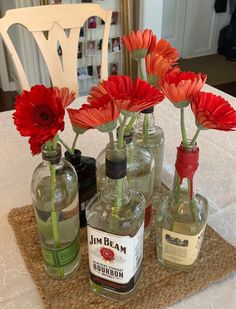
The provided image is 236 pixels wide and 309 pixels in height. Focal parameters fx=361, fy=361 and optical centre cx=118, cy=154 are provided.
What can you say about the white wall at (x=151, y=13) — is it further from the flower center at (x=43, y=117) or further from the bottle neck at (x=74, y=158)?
the flower center at (x=43, y=117)

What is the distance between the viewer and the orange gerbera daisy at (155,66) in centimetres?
56

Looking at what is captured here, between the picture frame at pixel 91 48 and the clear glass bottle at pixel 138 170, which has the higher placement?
the clear glass bottle at pixel 138 170

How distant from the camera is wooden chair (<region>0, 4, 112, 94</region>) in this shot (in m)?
1.27

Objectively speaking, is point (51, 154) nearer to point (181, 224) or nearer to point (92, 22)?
point (181, 224)

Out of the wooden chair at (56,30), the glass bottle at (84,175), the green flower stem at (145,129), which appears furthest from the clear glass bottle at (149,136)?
the wooden chair at (56,30)

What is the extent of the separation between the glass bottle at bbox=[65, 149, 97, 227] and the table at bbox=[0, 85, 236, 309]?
6.5 inches

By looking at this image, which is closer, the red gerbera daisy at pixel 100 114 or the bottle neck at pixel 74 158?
the red gerbera daisy at pixel 100 114

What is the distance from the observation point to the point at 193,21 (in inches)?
149

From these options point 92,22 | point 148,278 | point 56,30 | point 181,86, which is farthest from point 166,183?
point 92,22

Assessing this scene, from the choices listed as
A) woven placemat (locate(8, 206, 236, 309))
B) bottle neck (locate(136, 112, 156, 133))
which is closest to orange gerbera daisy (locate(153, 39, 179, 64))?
bottle neck (locate(136, 112, 156, 133))

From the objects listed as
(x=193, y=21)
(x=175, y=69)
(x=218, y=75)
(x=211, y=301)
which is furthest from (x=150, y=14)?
(x=211, y=301)

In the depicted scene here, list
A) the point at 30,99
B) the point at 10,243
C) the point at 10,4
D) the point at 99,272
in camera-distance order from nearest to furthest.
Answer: the point at 30,99 → the point at 99,272 → the point at 10,243 → the point at 10,4

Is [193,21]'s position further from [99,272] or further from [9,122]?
[99,272]

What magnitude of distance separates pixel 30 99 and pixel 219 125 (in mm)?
247
